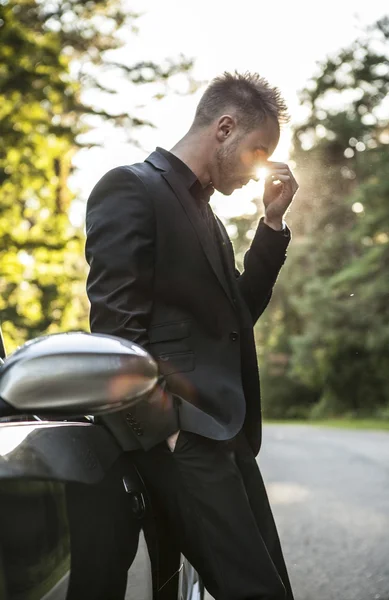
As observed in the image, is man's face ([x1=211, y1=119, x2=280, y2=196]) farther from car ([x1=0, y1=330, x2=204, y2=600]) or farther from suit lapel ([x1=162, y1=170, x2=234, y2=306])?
car ([x1=0, y1=330, x2=204, y2=600])

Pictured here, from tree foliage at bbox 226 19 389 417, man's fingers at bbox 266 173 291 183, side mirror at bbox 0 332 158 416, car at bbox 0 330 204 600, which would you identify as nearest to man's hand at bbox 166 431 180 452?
car at bbox 0 330 204 600

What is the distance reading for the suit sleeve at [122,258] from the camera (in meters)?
2.35

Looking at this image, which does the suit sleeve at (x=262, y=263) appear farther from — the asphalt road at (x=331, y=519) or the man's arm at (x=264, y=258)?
the asphalt road at (x=331, y=519)

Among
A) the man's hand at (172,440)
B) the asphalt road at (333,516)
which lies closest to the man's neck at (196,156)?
the man's hand at (172,440)

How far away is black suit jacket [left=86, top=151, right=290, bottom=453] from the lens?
2.34 meters

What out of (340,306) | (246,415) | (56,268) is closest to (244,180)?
(246,415)

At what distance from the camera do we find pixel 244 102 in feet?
8.70

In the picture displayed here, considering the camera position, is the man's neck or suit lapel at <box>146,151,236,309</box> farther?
the man's neck

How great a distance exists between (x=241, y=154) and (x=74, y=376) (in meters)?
1.19

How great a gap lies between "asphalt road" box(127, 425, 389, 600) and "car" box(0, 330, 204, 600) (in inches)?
4.0

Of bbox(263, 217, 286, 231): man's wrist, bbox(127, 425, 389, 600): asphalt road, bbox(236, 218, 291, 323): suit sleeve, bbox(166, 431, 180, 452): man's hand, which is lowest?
bbox(127, 425, 389, 600): asphalt road

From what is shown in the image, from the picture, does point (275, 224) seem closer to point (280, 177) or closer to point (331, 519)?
point (280, 177)

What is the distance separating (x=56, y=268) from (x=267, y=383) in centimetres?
3449

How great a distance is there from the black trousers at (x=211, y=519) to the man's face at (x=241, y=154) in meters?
0.72
